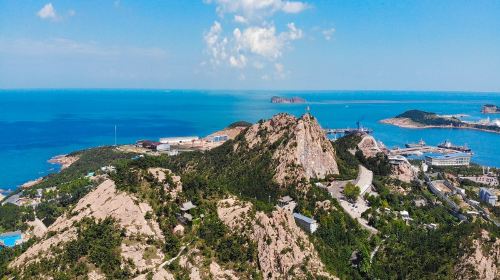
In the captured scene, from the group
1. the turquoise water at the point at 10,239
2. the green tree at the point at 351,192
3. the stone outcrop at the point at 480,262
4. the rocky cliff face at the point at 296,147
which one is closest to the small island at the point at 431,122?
the rocky cliff face at the point at 296,147

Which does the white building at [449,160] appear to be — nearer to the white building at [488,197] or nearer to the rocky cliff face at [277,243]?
the white building at [488,197]

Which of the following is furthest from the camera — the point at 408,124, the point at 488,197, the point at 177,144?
the point at 408,124

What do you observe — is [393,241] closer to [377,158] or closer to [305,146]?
[305,146]

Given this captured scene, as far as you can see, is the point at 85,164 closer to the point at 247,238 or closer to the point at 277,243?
the point at 247,238

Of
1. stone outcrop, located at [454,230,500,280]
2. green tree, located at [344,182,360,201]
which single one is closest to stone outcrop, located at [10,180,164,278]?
stone outcrop, located at [454,230,500,280]

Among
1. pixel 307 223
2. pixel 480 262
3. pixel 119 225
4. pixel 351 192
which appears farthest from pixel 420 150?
pixel 119 225

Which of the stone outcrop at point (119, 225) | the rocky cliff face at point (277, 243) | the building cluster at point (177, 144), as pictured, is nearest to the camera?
the stone outcrop at point (119, 225)

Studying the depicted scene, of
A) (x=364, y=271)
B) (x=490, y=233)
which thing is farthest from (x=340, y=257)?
(x=490, y=233)
